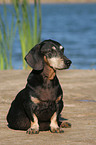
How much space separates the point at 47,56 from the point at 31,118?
0.62m

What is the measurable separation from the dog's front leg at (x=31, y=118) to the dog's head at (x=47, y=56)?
37 cm

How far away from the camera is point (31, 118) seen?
3.65 metres

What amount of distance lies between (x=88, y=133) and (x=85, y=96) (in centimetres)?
183

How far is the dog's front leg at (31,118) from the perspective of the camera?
143 inches

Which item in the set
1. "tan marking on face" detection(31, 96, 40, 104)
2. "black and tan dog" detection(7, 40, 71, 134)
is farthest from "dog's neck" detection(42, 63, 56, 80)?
"tan marking on face" detection(31, 96, 40, 104)

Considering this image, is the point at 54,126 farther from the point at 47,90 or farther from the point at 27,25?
the point at 27,25

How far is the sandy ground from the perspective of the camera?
3533 mm

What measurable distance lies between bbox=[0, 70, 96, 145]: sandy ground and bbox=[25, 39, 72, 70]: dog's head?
2.28ft

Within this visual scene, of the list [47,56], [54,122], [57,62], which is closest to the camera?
[57,62]

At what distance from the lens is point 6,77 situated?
688 centimetres

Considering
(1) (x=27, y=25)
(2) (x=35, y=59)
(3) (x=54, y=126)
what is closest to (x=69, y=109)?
(3) (x=54, y=126)

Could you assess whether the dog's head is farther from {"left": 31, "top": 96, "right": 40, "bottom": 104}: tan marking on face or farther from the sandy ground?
the sandy ground

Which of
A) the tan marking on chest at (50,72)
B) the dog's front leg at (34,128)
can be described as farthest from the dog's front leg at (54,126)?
the tan marking on chest at (50,72)

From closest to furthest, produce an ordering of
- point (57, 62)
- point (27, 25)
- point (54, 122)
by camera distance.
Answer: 1. point (57, 62)
2. point (54, 122)
3. point (27, 25)
